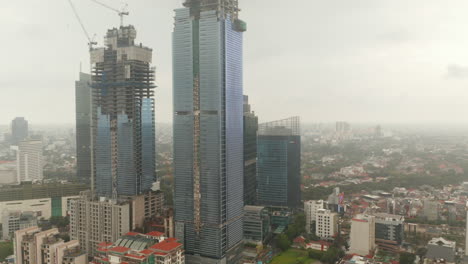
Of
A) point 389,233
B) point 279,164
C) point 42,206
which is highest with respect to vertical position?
point 279,164

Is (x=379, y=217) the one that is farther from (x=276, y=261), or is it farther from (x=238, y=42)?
(x=238, y=42)

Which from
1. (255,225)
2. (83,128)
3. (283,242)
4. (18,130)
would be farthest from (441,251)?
(83,128)

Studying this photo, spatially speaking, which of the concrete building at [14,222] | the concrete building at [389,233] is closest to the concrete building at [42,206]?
the concrete building at [14,222]

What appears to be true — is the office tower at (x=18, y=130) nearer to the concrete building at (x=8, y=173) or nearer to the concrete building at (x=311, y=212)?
the concrete building at (x=8, y=173)

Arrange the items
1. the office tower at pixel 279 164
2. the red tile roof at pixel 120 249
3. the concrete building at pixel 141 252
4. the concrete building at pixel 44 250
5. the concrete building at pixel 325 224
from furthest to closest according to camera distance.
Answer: the office tower at pixel 279 164 < the concrete building at pixel 325 224 < the concrete building at pixel 44 250 < the red tile roof at pixel 120 249 < the concrete building at pixel 141 252

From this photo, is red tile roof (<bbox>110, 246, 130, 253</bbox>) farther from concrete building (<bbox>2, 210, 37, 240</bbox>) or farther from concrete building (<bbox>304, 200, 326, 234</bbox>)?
concrete building (<bbox>304, 200, 326, 234</bbox>)

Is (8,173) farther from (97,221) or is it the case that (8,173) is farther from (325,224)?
(325,224)

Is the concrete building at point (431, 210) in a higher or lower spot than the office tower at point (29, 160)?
lower
